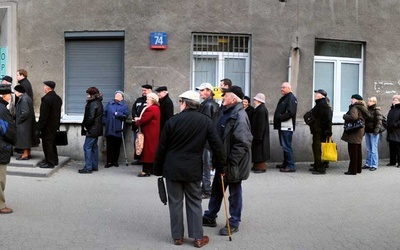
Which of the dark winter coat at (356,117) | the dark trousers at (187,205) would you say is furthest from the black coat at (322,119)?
the dark trousers at (187,205)

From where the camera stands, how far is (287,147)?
12.5 m

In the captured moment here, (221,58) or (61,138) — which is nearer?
(61,138)

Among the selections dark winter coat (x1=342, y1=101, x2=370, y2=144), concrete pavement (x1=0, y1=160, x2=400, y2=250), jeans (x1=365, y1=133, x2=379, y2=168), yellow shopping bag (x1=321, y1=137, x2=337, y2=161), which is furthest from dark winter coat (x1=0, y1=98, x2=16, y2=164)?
jeans (x1=365, y1=133, x2=379, y2=168)

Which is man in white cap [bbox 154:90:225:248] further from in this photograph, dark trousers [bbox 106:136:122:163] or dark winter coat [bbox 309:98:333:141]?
dark trousers [bbox 106:136:122:163]

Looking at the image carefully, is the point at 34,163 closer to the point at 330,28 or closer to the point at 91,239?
the point at 91,239

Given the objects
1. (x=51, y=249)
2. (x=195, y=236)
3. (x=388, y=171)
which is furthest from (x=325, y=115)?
(x=51, y=249)

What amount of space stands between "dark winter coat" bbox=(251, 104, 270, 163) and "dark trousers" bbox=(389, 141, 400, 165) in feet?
11.4

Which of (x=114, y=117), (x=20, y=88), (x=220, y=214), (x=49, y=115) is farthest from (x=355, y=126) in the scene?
(x=20, y=88)

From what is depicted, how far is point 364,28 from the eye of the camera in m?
14.4

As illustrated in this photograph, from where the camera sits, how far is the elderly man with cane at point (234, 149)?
720 cm

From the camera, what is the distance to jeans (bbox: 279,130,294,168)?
41.0ft

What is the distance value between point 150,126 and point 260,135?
2.49 m

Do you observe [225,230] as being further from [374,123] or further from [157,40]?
[157,40]

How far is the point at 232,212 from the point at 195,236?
842mm
